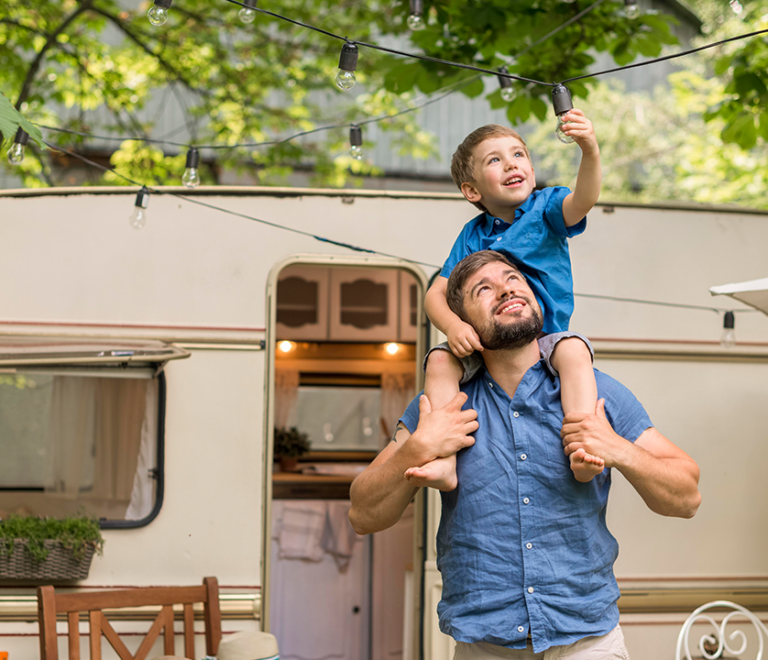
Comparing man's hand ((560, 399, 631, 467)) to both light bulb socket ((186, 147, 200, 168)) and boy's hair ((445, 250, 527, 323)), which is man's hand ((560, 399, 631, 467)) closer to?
boy's hair ((445, 250, 527, 323))

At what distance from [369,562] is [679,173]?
10.2 m

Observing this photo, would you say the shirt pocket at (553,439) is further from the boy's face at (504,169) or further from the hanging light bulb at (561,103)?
the hanging light bulb at (561,103)

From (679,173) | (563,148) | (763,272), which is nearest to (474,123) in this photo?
(563,148)

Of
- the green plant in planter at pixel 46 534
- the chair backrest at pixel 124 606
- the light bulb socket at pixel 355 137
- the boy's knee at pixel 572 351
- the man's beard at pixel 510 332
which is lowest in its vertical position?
the chair backrest at pixel 124 606

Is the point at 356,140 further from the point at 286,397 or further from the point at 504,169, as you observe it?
the point at 286,397

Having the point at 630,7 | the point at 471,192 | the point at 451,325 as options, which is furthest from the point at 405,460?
the point at 630,7

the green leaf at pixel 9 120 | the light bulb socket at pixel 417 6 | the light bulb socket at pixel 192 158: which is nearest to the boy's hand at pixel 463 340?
the green leaf at pixel 9 120

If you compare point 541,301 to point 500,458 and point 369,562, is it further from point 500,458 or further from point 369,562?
point 369,562

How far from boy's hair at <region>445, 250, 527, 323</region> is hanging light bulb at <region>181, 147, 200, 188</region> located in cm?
188

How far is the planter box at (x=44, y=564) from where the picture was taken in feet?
11.9

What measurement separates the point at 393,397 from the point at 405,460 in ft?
15.8

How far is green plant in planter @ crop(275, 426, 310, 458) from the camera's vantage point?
6.41 m

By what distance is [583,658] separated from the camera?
1.92 m

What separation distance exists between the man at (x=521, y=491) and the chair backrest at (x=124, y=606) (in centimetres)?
200
